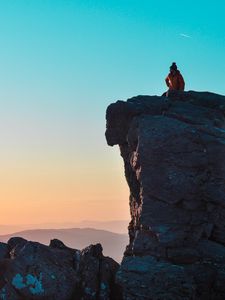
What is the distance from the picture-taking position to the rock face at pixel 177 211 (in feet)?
103

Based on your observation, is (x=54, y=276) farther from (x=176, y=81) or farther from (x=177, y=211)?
(x=176, y=81)

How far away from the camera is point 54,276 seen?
3444 cm

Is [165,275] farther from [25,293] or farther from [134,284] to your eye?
[25,293]

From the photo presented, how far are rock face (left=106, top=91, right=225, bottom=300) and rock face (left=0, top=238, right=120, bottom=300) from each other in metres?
2.49

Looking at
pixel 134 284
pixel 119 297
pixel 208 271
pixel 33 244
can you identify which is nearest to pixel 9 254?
pixel 33 244

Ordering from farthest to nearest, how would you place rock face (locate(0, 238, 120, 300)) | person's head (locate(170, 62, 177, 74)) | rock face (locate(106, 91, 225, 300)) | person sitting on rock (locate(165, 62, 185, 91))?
1. person sitting on rock (locate(165, 62, 185, 91))
2. person's head (locate(170, 62, 177, 74))
3. rock face (locate(0, 238, 120, 300))
4. rock face (locate(106, 91, 225, 300))

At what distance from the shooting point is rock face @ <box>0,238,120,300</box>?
1344 inches

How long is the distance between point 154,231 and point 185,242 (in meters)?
2.00

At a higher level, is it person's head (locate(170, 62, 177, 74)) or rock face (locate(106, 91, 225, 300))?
person's head (locate(170, 62, 177, 74))

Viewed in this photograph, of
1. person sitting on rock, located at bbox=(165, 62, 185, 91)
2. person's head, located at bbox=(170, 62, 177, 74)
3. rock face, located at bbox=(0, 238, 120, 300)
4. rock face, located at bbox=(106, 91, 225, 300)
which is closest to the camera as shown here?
rock face, located at bbox=(106, 91, 225, 300)

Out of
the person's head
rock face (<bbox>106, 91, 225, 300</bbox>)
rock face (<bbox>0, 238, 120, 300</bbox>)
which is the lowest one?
rock face (<bbox>0, 238, 120, 300</bbox>)

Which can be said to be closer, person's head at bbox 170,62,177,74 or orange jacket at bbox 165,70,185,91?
person's head at bbox 170,62,177,74

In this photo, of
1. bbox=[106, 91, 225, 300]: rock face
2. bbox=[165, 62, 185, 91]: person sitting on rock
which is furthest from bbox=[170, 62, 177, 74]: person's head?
bbox=[106, 91, 225, 300]: rock face

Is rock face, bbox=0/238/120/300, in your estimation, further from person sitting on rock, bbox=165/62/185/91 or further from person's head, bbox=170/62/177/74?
person's head, bbox=170/62/177/74
